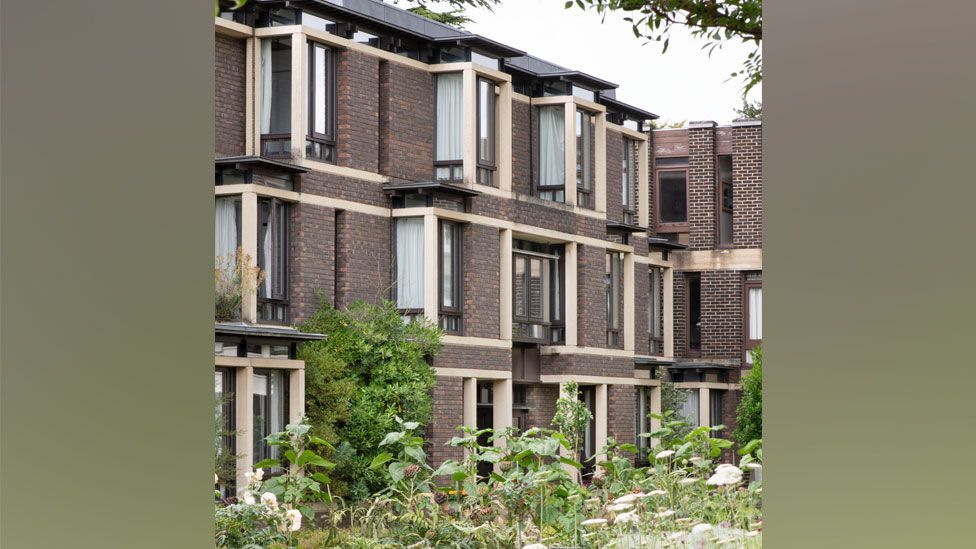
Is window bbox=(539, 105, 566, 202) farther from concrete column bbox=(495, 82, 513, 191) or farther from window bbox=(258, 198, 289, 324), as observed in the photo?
window bbox=(258, 198, 289, 324)

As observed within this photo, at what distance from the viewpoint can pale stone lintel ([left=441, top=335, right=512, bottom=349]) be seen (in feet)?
42.1

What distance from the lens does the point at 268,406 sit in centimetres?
1082

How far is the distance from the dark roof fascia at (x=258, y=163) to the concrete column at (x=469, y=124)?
2.49m

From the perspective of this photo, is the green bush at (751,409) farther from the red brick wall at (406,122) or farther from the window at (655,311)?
the red brick wall at (406,122)

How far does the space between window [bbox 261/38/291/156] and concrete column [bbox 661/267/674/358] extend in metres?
8.38

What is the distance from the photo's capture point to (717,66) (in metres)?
19.3

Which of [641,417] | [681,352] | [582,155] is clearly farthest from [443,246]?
[681,352]

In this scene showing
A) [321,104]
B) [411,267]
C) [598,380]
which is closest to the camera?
[321,104]

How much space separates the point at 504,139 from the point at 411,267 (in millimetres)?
2285

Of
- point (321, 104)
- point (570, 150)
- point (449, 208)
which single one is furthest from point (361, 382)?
point (570, 150)

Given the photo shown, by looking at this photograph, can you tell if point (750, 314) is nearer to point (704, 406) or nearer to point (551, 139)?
point (704, 406)

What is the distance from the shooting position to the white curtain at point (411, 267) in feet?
41.5
